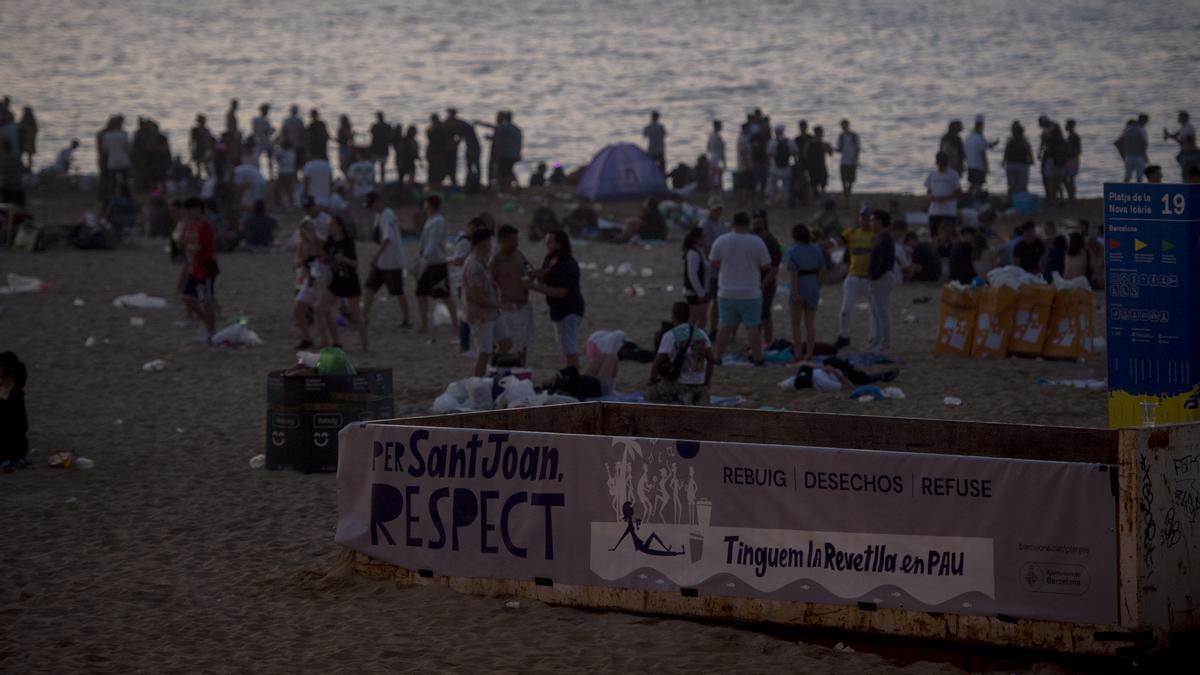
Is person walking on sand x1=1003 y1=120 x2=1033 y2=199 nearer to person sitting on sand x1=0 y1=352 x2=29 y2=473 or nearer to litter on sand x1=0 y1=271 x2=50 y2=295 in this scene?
litter on sand x1=0 y1=271 x2=50 y2=295

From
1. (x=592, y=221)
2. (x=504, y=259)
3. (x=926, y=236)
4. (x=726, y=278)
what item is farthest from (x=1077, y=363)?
(x=592, y=221)

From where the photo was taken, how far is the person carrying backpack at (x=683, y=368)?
1341 cm

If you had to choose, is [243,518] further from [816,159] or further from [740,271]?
[816,159]

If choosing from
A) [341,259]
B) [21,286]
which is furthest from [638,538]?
[21,286]

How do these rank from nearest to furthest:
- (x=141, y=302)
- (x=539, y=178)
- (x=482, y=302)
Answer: (x=482, y=302) → (x=141, y=302) → (x=539, y=178)

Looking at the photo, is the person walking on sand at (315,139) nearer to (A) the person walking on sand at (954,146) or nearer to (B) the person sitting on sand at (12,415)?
(A) the person walking on sand at (954,146)

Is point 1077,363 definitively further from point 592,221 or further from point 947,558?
point 592,221

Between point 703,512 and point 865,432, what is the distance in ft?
5.82

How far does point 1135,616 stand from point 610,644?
2.59 meters

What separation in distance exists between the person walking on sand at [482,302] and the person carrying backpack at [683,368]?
89.5 inches

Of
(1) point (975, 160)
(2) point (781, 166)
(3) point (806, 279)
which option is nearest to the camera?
(3) point (806, 279)

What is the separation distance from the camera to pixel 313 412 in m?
12.5

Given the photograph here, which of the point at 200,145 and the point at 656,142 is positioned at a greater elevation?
the point at 200,145

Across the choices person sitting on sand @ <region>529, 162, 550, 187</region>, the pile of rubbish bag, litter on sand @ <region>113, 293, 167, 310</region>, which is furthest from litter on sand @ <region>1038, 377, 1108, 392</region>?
person sitting on sand @ <region>529, 162, 550, 187</region>
